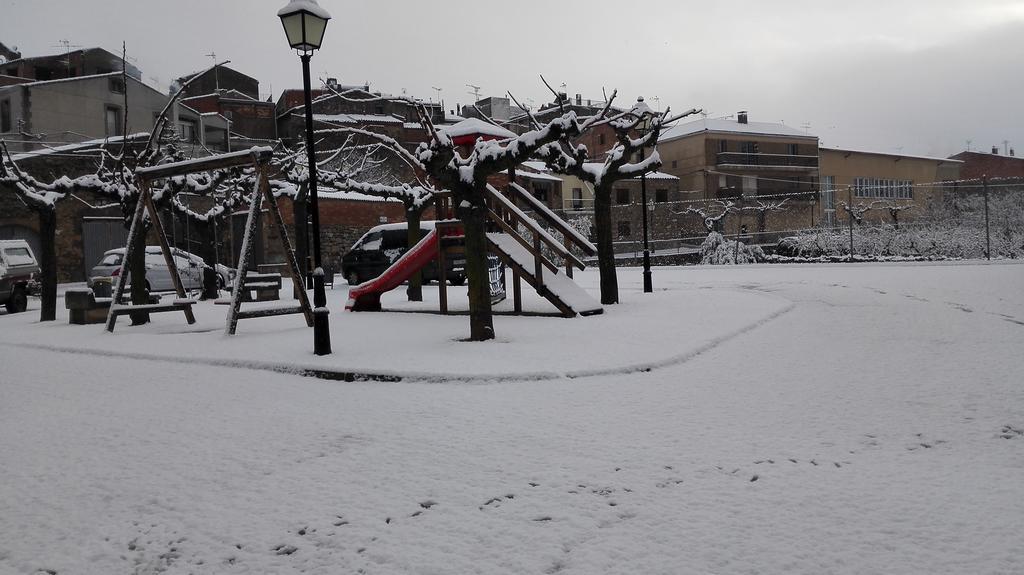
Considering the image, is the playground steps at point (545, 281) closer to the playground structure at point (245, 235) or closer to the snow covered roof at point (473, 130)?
the snow covered roof at point (473, 130)

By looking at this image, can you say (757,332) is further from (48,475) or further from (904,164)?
(904,164)

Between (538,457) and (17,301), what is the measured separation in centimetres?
1887

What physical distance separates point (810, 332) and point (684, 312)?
8.28ft

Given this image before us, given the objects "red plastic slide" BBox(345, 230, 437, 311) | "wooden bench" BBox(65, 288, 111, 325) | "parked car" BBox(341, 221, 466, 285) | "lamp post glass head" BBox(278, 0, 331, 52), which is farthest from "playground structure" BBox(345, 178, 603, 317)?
"parked car" BBox(341, 221, 466, 285)

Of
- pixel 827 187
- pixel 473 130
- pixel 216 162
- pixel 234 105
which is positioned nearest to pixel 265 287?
pixel 216 162

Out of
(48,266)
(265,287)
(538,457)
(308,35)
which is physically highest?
(308,35)

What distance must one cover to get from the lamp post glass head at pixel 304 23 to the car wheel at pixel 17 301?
45.8ft

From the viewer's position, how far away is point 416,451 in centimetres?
426

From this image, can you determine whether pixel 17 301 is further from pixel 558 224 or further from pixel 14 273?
pixel 558 224

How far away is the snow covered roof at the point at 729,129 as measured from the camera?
54.9m

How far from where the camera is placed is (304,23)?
8258 mm

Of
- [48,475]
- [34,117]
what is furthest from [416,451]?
[34,117]

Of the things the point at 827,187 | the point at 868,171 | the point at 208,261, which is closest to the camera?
the point at 208,261

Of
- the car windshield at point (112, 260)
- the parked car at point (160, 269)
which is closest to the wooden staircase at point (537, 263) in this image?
the parked car at point (160, 269)
